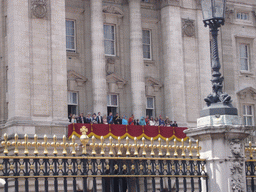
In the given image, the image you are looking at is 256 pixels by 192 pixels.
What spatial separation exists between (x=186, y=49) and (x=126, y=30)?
471cm

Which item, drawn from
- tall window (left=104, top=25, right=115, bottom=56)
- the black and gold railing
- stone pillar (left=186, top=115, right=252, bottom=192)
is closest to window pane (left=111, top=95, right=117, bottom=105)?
tall window (left=104, top=25, right=115, bottom=56)

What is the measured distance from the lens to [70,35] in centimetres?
4259

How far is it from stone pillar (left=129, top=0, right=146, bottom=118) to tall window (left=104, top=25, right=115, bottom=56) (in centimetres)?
141

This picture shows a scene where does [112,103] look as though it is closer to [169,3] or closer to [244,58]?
[169,3]

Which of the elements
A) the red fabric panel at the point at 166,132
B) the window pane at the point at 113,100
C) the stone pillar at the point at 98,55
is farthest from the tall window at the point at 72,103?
the red fabric panel at the point at 166,132

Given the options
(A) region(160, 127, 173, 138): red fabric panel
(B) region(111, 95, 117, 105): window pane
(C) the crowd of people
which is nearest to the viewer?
(C) the crowd of people

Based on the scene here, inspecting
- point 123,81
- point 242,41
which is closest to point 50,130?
point 123,81

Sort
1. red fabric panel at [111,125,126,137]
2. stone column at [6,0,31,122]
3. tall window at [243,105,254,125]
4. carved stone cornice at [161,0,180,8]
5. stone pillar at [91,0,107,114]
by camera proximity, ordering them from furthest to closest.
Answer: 1. tall window at [243,105,254,125]
2. carved stone cornice at [161,0,180,8]
3. stone pillar at [91,0,107,114]
4. stone column at [6,0,31,122]
5. red fabric panel at [111,125,126,137]

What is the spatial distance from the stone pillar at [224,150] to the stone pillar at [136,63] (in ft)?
91.2

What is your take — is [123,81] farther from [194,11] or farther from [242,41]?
[242,41]

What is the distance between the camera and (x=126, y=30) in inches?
1764

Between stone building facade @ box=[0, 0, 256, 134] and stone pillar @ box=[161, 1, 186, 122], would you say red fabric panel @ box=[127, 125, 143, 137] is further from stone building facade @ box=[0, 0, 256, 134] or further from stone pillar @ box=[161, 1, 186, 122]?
stone pillar @ box=[161, 1, 186, 122]

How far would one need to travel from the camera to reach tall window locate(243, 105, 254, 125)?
4916 cm

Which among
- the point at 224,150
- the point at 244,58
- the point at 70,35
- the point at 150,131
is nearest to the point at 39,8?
the point at 70,35
